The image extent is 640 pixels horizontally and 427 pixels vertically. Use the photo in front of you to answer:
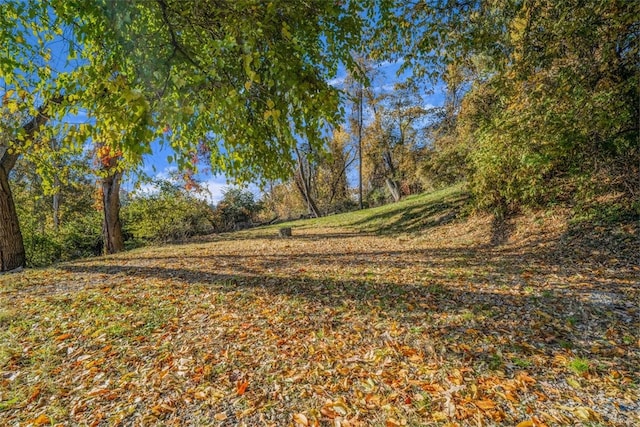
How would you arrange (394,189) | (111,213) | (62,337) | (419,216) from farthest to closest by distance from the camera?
(394,189) < (419,216) < (111,213) < (62,337)

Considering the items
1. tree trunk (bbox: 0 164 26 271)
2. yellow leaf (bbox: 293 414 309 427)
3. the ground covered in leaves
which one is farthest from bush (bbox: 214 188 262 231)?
yellow leaf (bbox: 293 414 309 427)

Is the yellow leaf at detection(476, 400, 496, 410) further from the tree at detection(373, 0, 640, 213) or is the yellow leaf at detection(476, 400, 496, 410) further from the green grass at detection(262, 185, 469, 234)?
the green grass at detection(262, 185, 469, 234)

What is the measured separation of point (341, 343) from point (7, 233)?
708 cm

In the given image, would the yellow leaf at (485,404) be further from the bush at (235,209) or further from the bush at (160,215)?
the bush at (235,209)

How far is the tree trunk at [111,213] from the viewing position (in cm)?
880

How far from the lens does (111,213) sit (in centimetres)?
889

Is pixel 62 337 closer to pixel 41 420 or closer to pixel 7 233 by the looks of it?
pixel 41 420

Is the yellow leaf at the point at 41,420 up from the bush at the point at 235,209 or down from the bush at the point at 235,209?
down

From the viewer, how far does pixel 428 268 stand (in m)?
5.12

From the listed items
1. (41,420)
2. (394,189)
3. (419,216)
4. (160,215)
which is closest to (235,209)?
(160,215)

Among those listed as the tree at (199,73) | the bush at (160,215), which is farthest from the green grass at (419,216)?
the tree at (199,73)

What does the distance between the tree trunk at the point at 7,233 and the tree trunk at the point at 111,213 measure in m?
2.62

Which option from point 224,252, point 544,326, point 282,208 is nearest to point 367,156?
point 282,208

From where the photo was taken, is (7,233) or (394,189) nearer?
(7,233)
